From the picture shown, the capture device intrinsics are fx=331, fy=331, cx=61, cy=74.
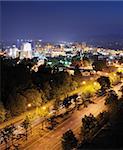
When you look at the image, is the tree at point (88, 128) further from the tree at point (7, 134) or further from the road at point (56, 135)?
the tree at point (7, 134)

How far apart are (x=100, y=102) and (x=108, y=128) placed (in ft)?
7.83

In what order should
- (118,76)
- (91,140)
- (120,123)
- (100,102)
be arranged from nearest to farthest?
(91,140)
(120,123)
(100,102)
(118,76)

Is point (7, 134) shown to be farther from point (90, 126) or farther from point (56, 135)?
point (90, 126)

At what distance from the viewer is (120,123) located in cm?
505

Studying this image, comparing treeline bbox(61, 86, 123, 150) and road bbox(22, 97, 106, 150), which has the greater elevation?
treeline bbox(61, 86, 123, 150)

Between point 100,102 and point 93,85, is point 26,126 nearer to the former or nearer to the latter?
point 100,102

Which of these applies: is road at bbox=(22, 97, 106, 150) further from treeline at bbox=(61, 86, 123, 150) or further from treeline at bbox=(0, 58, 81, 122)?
treeline at bbox=(0, 58, 81, 122)

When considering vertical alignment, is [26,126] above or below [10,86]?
below

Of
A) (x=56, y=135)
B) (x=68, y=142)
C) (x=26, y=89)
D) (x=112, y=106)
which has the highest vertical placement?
(x=26, y=89)

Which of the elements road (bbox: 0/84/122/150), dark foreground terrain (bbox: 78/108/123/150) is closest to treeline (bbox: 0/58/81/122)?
road (bbox: 0/84/122/150)

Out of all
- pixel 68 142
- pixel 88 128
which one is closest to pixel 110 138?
pixel 68 142

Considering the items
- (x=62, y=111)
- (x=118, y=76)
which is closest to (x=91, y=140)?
(x=62, y=111)

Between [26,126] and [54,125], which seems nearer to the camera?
[26,126]

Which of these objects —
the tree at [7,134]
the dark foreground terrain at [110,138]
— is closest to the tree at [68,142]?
the dark foreground terrain at [110,138]
